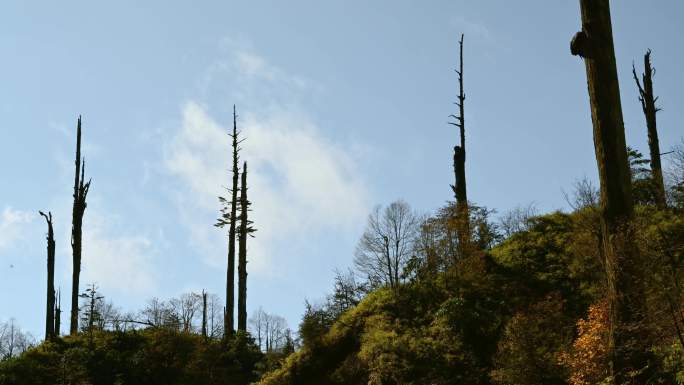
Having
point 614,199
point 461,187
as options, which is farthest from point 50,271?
point 614,199

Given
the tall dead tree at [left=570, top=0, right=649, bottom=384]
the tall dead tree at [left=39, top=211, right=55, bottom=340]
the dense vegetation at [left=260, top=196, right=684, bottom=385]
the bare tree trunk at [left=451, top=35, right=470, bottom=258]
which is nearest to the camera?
the tall dead tree at [left=570, top=0, right=649, bottom=384]

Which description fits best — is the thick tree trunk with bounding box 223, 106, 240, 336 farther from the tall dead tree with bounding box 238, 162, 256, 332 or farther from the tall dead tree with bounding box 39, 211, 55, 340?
the tall dead tree with bounding box 39, 211, 55, 340

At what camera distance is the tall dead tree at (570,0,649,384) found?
10672mm

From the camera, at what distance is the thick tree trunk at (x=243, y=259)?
3241cm

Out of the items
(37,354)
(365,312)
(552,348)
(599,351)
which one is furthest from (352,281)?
(599,351)

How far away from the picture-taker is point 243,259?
34.0 metres

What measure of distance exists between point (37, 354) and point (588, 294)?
19.4 metres

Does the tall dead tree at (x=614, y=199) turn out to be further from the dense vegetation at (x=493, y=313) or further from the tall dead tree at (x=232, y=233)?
the tall dead tree at (x=232, y=233)

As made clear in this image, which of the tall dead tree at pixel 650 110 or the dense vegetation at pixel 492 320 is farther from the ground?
the tall dead tree at pixel 650 110

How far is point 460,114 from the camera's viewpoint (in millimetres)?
27641

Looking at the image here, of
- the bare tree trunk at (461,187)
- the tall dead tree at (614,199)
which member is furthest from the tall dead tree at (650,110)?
the tall dead tree at (614,199)

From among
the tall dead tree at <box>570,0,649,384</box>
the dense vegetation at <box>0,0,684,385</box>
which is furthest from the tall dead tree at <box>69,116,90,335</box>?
the tall dead tree at <box>570,0,649,384</box>

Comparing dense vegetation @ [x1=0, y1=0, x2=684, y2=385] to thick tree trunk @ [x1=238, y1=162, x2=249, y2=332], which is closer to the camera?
dense vegetation @ [x1=0, y1=0, x2=684, y2=385]

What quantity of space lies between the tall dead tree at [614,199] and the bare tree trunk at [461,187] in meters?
10.5
